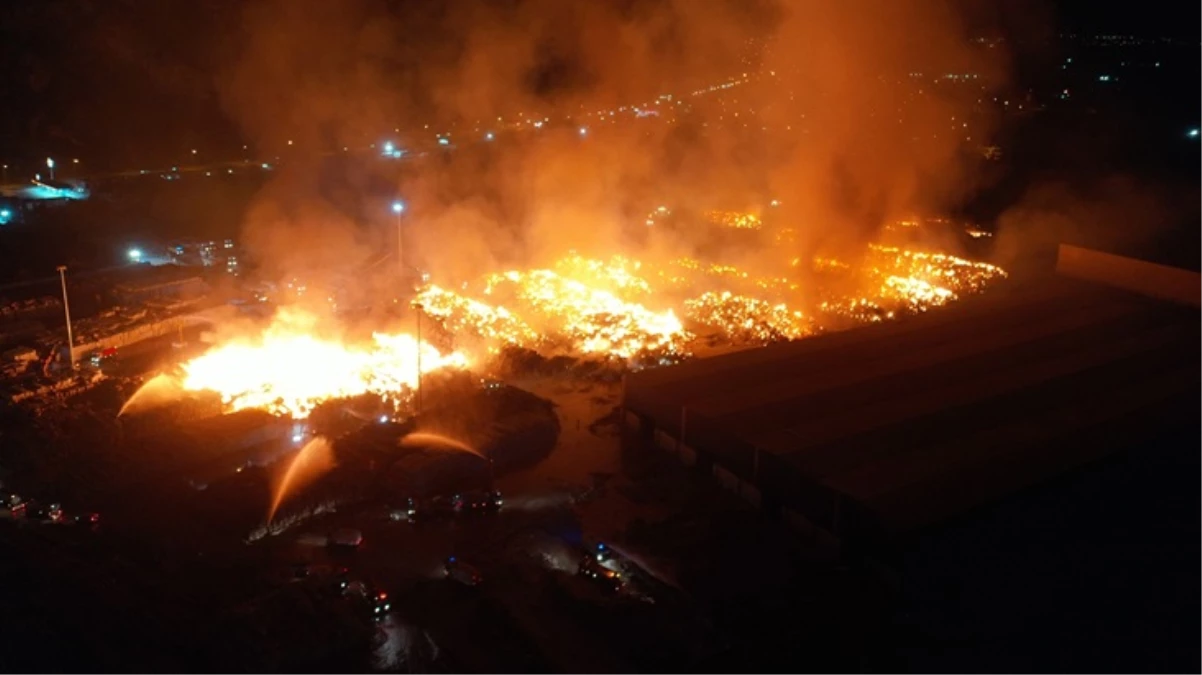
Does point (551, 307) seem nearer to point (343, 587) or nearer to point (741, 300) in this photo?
point (741, 300)

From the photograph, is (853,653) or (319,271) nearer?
(853,653)

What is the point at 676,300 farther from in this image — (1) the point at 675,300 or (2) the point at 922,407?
A: (2) the point at 922,407

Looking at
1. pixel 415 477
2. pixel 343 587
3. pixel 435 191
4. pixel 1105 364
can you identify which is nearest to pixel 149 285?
pixel 435 191

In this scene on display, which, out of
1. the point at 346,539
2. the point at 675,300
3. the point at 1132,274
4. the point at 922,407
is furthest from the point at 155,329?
the point at 1132,274

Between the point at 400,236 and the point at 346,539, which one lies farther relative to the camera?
the point at 400,236

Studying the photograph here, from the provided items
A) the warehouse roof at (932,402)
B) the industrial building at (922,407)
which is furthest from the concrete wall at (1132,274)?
the warehouse roof at (932,402)

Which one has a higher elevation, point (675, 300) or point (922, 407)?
point (922, 407)

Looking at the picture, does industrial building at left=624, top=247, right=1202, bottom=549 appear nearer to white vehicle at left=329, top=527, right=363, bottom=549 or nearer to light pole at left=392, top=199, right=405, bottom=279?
white vehicle at left=329, top=527, right=363, bottom=549
